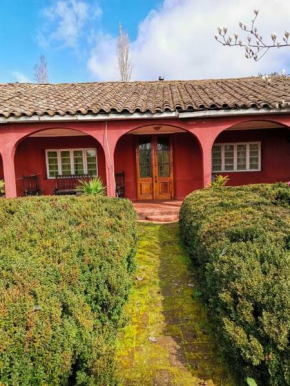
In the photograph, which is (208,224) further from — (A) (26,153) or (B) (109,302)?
Answer: (A) (26,153)

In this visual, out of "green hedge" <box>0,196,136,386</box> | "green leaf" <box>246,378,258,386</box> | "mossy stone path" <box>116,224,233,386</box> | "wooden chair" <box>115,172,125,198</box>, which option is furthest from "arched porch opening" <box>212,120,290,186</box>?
"green leaf" <box>246,378,258,386</box>

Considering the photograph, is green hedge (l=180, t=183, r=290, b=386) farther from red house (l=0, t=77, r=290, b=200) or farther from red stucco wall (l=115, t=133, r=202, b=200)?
red stucco wall (l=115, t=133, r=202, b=200)

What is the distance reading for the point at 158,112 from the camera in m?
8.00

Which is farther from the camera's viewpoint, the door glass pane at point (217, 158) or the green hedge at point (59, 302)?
the door glass pane at point (217, 158)

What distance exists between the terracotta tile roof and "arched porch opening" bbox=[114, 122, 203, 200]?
5.53 ft

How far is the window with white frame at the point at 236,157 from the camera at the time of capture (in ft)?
35.5

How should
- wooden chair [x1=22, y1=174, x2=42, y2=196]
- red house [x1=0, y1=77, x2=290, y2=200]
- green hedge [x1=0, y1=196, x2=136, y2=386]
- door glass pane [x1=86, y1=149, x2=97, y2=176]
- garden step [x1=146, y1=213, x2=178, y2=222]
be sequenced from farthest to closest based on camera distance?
1. door glass pane [x1=86, y1=149, x2=97, y2=176]
2. wooden chair [x1=22, y1=174, x2=42, y2=196]
3. red house [x1=0, y1=77, x2=290, y2=200]
4. garden step [x1=146, y1=213, x2=178, y2=222]
5. green hedge [x1=0, y1=196, x2=136, y2=386]

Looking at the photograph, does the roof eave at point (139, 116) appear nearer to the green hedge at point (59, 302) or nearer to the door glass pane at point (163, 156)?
the door glass pane at point (163, 156)

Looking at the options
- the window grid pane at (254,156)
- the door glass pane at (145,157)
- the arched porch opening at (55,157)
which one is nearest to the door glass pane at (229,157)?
the window grid pane at (254,156)

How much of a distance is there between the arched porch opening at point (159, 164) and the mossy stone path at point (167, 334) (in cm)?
583

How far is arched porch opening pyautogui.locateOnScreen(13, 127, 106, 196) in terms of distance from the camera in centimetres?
1069

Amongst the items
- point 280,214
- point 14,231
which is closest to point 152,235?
point 280,214

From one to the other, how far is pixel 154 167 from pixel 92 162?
8.34ft

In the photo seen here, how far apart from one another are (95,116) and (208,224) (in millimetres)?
5387
